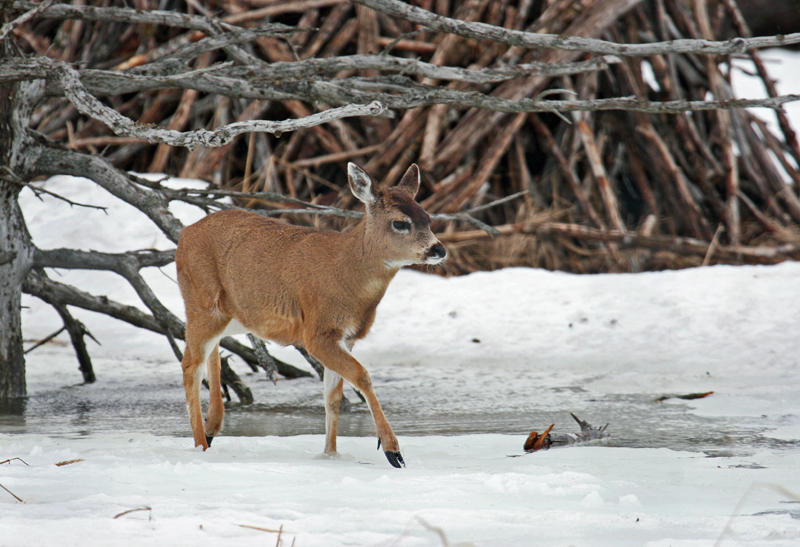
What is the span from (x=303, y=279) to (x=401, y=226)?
1.97 ft

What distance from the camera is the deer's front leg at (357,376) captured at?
186 inches

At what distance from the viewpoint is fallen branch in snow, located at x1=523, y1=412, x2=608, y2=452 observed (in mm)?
5199

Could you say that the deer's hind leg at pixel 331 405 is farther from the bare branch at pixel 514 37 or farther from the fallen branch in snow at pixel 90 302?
the bare branch at pixel 514 37

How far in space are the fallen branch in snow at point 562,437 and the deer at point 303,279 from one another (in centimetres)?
79

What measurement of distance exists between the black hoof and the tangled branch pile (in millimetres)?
6666

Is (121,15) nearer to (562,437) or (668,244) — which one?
(562,437)

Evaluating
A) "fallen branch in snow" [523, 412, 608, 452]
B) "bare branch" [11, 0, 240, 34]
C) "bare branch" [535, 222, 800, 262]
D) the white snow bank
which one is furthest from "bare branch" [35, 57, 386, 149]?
"bare branch" [535, 222, 800, 262]

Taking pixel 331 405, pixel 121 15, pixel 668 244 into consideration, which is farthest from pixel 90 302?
pixel 668 244

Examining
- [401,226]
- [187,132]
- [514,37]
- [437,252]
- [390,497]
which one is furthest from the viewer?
[514,37]

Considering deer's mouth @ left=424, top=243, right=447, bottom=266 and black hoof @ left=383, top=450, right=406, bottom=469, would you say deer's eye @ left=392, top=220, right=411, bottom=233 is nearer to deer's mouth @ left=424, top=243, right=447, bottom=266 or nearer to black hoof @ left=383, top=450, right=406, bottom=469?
deer's mouth @ left=424, top=243, right=447, bottom=266

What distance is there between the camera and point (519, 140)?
12742 mm

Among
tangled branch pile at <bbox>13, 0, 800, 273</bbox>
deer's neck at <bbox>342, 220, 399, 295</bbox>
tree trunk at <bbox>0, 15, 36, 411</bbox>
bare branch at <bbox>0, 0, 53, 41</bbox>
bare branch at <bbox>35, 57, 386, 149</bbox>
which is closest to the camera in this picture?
bare branch at <bbox>35, 57, 386, 149</bbox>

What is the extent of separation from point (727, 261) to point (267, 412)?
681cm

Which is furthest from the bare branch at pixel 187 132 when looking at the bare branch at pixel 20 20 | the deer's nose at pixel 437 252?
the deer's nose at pixel 437 252
